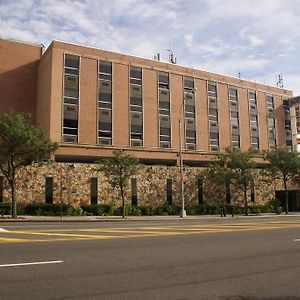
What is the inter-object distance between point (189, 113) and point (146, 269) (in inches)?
1868

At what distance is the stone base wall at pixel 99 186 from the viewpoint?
38.8 meters

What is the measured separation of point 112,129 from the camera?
49062 millimetres

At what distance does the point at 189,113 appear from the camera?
5506 centimetres

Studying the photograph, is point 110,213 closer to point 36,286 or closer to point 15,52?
point 15,52

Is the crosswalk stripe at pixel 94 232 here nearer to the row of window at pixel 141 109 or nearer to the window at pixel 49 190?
the window at pixel 49 190

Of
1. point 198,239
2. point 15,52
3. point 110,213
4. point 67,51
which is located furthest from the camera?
point 15,52

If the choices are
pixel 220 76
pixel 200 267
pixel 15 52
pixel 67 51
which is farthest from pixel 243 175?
pixel 200 267

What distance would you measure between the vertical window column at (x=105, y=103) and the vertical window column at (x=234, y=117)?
19.0 metres

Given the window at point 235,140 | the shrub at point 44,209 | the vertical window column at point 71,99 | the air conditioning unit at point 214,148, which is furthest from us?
the window at point 235,140

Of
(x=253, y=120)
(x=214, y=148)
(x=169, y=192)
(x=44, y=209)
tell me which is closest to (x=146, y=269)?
(x=44, y=209)

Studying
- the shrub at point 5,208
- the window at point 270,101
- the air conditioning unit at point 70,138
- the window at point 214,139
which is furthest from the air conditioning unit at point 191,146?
the shrub at point 5,208

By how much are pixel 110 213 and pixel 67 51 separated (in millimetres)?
19665

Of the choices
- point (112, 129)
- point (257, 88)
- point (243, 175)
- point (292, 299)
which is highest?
point (257, 88)

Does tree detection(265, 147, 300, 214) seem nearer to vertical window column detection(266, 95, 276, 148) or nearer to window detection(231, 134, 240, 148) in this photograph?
window detection(231, 134, 240, 148)
